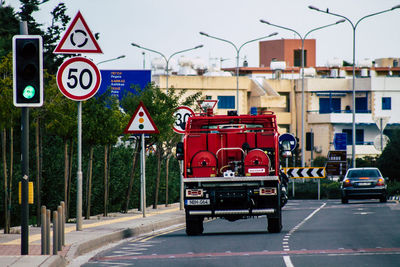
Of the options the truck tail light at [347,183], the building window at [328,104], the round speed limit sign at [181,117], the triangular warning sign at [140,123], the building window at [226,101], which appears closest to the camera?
the triangular warning sign at [140,123]

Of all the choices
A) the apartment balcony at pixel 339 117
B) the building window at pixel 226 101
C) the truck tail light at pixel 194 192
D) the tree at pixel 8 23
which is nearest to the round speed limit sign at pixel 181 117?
the truck tail light at pixel 194 192

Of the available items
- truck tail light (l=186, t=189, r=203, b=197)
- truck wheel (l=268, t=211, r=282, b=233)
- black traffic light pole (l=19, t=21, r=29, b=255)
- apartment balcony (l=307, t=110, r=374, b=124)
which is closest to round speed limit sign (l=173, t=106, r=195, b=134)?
truck tail light (l=186, t=189, r=203, b=197)

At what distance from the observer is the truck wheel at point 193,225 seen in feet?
75.3

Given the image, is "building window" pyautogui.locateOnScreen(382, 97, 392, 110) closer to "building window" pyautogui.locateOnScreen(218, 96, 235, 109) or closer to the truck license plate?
"building window" pyautogui.locateOnScreen(218, 96, 235, 109)

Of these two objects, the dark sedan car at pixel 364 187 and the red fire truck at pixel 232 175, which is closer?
the red fire truck at pixel 232 175

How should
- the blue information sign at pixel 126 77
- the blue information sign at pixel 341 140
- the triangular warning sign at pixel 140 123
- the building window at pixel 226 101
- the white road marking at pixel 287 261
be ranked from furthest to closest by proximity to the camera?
1. the building window at pixel 226 101
2. the blue information sign at pixel 341 140
3. the blue information sign at pixel 126 77
4. the triangular warning sign at pixel 140 123
5. the white road marking at pixel 287 261

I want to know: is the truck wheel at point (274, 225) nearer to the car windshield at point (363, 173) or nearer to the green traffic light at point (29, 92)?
the green traffic light at point (29, 92)

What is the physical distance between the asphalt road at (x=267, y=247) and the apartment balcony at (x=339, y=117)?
8309cm

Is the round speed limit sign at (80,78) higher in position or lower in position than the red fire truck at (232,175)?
higher

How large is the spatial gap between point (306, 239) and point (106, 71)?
2797 centimetres

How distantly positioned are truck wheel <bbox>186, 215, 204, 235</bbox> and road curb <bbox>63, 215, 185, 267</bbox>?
4.08 ft

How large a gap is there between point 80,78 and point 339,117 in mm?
91066

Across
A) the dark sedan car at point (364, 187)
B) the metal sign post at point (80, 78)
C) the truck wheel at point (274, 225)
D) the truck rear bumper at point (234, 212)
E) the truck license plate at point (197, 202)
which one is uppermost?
the metal sign post at point (80, 78)

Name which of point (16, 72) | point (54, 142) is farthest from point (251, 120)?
point (54, 142)
